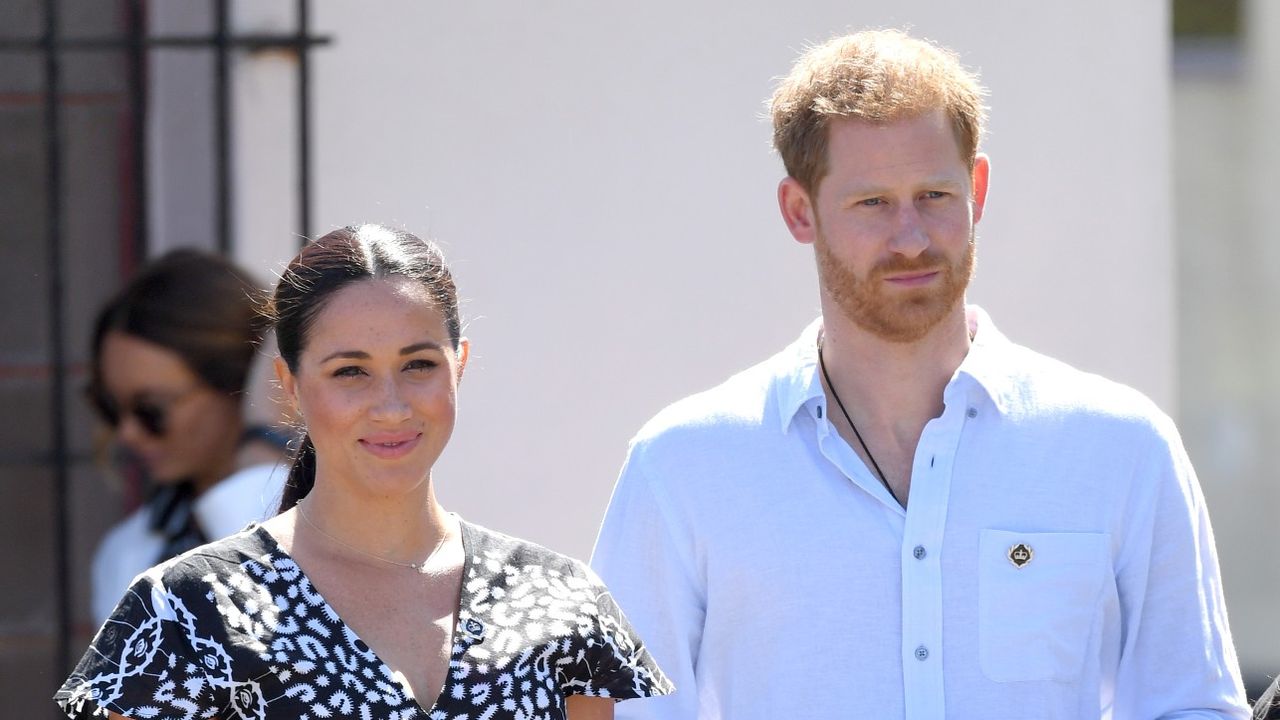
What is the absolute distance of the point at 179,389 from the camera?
3646 mm

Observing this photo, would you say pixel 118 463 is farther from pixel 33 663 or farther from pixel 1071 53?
pixel 1071 53

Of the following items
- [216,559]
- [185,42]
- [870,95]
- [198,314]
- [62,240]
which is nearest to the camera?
[216,559]

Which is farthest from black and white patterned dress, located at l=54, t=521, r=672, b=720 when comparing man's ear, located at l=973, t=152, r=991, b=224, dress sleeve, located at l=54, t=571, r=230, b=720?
man's ear, located at l=973, t=152, r=991, b=224

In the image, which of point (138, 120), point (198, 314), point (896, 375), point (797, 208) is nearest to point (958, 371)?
point (896, 375)

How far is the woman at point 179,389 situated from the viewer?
11.9ft

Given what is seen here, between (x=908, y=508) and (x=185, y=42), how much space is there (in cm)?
209

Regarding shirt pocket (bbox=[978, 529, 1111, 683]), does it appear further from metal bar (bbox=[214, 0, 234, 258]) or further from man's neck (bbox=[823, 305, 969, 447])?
metal bar (bbox=[214, 0, 234, 258])

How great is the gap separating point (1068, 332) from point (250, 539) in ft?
7.55

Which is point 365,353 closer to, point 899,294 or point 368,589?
point 368,589

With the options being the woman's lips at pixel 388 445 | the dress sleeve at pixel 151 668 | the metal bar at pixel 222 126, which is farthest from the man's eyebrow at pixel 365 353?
the metal bar at pixel 222 126

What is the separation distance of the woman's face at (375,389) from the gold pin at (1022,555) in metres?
0.83

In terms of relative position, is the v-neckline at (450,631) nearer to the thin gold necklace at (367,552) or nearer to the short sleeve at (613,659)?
the thin gold necklace at (367,552)

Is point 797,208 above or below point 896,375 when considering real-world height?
above

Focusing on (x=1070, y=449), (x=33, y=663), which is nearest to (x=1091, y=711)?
(x=1070, y=449)
